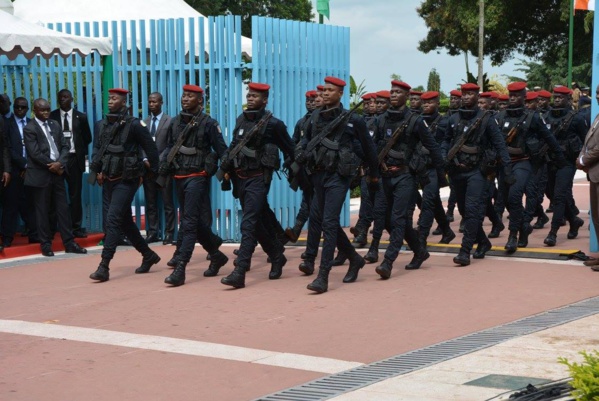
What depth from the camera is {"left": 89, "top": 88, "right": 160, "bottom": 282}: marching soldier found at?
11.6 meters

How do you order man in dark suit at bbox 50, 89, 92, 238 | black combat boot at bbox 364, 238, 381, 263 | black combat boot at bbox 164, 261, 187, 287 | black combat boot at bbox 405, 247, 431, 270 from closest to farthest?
black combat boot at bbox 164, 261, 187, 287
black combat boot at bbox 405, 247, 431, 270
black combat boot at bbox 364, 238, 381, 263
man in dark suit at bbox 50, 89, 92, 238

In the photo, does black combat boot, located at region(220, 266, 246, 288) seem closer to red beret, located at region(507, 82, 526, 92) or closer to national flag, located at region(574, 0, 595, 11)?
red beret, located at region(507, 82, 526, 92)

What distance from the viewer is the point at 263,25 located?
14891 millimetres

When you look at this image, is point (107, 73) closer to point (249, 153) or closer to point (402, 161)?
point (249, 153)

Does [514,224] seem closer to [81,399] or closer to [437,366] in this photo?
[437,366]

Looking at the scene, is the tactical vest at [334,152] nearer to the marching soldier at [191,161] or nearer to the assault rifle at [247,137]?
the assault rifle at [247,137]

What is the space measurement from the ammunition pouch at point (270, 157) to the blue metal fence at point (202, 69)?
370 cm

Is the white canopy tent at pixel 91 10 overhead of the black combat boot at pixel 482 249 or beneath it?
overhead

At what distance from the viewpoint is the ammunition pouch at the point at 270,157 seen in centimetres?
1102

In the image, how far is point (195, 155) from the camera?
1133 cm

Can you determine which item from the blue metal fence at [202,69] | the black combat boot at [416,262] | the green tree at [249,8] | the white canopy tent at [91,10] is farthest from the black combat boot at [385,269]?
the green tree at [249,8]

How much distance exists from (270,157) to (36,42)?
424 centimetres

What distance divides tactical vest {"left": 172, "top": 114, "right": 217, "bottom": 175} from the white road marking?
104 inches

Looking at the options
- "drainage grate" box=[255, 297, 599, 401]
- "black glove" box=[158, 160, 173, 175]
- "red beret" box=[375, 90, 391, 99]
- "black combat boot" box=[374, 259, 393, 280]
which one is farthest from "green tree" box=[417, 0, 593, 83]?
"drainage grate" box=[255, 297, 599, 401]
